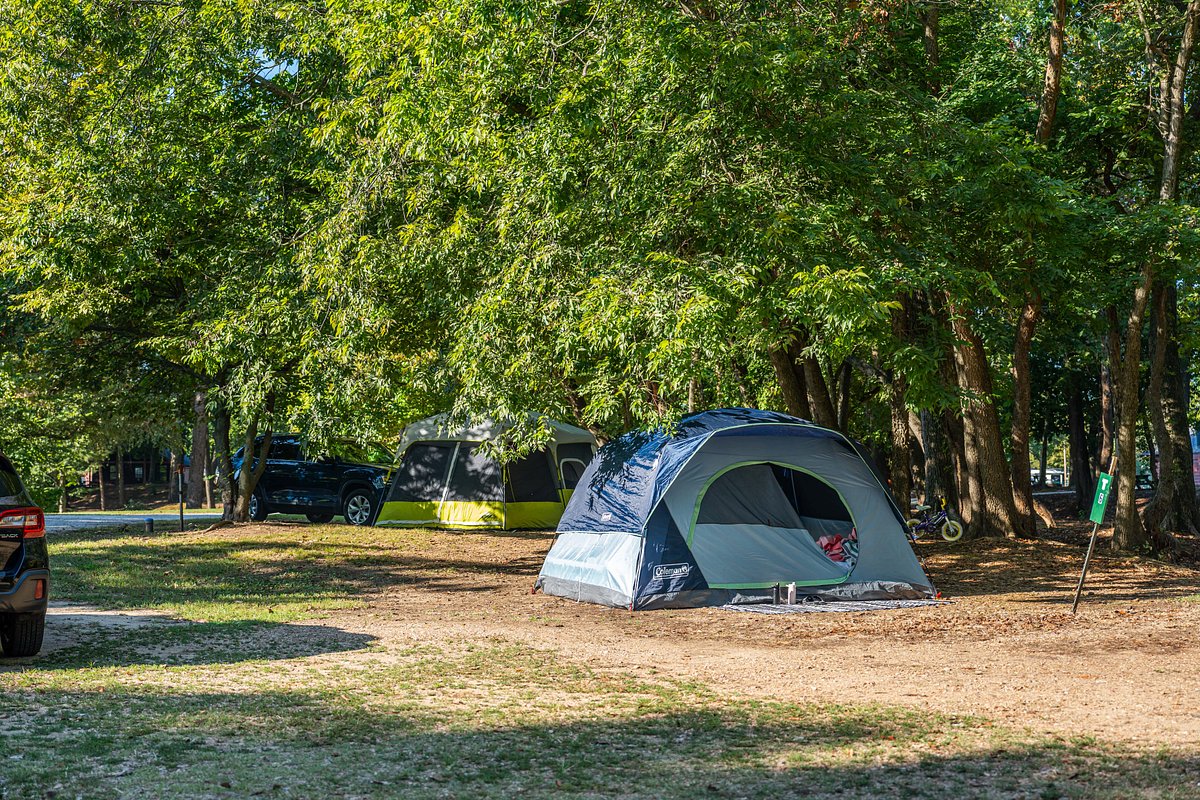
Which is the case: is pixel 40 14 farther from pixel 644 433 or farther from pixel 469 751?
pixel 469 751

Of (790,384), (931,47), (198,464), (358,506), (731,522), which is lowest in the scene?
(731,522)

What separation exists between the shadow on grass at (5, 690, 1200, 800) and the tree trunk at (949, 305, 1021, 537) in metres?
11.5

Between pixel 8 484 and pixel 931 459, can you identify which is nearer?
pixel 8 484

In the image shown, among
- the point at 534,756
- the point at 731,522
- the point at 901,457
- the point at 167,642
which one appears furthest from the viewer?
the point at 901,457

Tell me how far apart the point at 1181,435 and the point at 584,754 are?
66.6 feet

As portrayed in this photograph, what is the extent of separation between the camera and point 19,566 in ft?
25.7

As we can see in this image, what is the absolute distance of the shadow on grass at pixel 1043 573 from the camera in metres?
13.7

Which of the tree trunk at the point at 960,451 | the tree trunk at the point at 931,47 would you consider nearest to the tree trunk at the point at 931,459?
the tree trunk at the point at 960,451

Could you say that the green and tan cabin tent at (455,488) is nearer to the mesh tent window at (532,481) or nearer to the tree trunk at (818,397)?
the mesh tent window at (532,481)

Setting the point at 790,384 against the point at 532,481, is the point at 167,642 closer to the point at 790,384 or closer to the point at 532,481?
the point at 790,384

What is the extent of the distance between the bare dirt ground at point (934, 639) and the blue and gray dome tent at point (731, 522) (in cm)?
44

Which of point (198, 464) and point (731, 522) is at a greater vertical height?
point (198, 464)

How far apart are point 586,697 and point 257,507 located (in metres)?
16.9

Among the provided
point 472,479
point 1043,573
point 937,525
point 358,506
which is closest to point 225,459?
point 358,506
